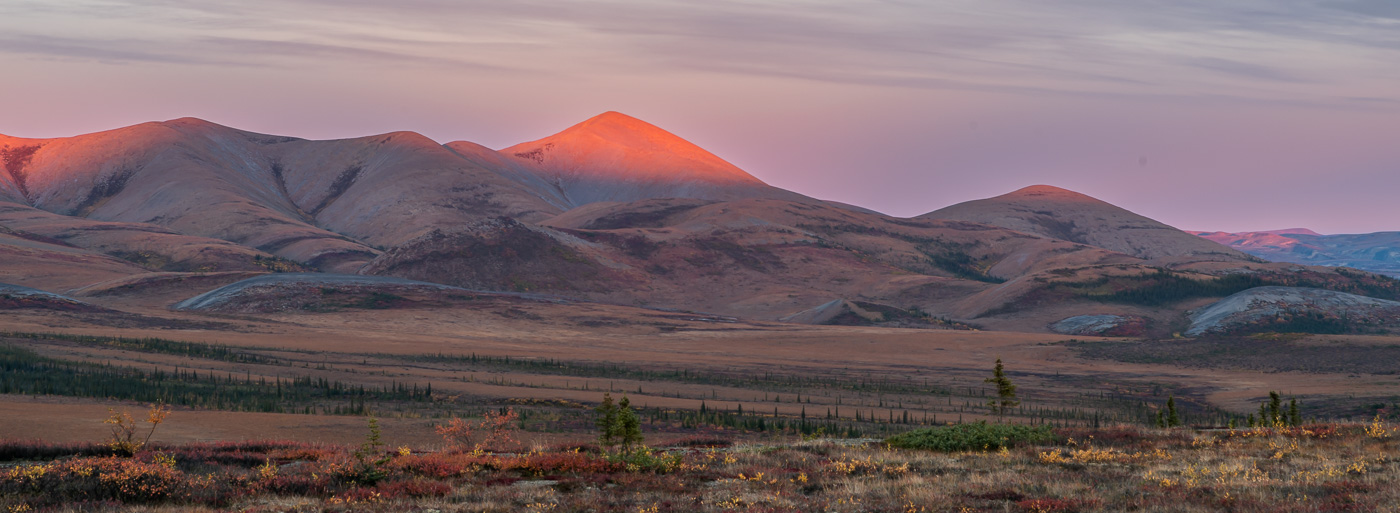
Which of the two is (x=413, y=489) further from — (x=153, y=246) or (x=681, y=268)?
(x=153, y=246)

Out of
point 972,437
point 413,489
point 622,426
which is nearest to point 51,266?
point 622,426

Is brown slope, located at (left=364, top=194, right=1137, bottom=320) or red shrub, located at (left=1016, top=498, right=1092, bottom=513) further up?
brown slope, located at (left=364, top=194, right=1137, bottom=320)

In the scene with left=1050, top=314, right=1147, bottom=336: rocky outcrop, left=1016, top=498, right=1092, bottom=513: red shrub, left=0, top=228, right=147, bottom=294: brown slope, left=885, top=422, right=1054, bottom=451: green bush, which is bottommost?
left=1050, top=314, right=1147, bottom=336: rocky outcrop

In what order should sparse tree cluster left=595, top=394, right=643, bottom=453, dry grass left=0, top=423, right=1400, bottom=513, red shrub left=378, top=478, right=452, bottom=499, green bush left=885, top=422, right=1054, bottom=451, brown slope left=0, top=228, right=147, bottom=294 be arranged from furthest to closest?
brown slope left=0, top=228, right=147, bottom=294 → green bush left=885, top=422, right=1054, bottom=451 → sparse tree cluster left=595, top=394, right=643, bottom=453 → red shrub left=378, top=478, right=452, bottom=499 → dry grass left=0, top=423, right=1400, bottom=513

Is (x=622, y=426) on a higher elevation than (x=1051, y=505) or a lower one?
lower

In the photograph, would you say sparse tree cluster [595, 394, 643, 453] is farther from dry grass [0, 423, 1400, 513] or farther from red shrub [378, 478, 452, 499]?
red shrub [378, 478, 452, 499]

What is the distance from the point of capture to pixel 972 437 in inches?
818

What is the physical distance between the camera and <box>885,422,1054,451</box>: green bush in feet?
67.4

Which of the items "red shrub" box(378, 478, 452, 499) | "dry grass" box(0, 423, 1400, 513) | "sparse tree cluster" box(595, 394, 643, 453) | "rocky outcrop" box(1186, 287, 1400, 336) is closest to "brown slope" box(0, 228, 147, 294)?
"sparse tree cluster" box(595, 394, 643, 453)

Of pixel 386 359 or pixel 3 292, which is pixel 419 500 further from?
pixel 3 292

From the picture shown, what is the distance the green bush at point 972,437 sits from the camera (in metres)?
20.5

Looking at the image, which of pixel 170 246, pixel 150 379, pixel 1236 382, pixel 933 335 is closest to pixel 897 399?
pixel 1236 382

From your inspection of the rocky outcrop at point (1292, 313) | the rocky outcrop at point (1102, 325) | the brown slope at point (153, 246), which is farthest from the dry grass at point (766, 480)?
the brown slope at point (153, 246)

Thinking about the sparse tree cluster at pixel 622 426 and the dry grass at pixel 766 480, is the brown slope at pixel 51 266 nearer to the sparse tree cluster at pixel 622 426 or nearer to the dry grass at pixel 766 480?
the sparse tree cluster at pixel 622 426
